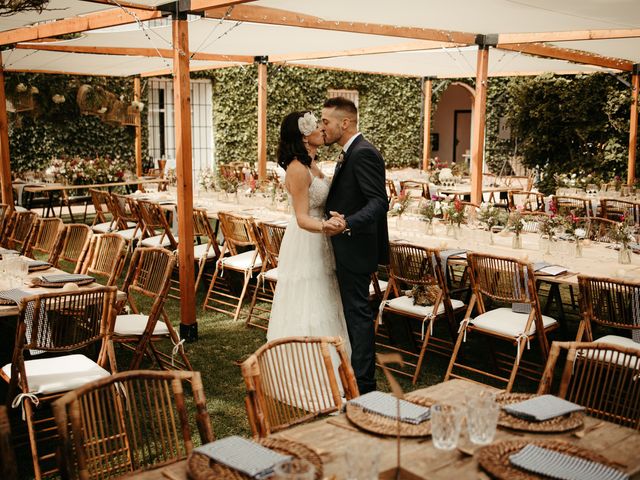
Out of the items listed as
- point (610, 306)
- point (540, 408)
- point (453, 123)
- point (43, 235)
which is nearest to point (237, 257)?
point (43, 235)

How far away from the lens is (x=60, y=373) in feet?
12.2

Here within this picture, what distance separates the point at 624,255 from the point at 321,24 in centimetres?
384

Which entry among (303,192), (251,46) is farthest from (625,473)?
(251,46)

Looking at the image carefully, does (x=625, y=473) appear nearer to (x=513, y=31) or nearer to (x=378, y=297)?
(x=378, y=297)

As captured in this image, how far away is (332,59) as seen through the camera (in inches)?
443

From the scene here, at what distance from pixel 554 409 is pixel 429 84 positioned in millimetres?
12351

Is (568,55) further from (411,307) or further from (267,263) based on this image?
(411,307)

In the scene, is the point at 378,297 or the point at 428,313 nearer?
the point at 428,313

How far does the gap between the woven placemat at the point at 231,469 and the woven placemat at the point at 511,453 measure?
1.63ft

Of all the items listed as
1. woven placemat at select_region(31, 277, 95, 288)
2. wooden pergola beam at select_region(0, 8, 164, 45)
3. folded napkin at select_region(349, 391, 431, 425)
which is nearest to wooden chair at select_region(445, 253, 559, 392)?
folded napkin at select_region(349, 391, 431, 425)

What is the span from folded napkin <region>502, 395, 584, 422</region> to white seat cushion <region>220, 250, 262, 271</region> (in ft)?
14.1

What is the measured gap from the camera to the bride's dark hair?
4352 millimetres

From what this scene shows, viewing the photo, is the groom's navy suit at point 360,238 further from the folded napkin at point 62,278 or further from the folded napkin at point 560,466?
the folded napkin at point 560,466

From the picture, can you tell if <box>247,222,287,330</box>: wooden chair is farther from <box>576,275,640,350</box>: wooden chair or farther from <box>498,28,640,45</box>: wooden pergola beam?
<box>498,28,640,45</box>: wooden pergola beam
